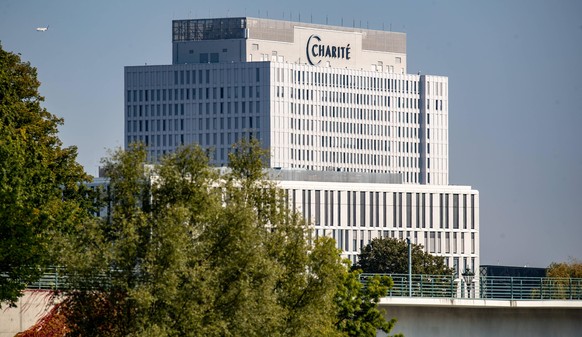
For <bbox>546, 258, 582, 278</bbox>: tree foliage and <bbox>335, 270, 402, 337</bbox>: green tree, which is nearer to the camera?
<bbox>335, 270, 402, 337</bbox>: green tree

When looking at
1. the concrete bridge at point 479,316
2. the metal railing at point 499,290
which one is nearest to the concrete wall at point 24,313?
the metal railing at point 499,290

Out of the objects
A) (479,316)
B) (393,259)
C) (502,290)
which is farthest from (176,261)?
(393,259)

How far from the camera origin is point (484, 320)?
8669 centimetres

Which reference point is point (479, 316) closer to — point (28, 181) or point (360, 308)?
point (360, 308)

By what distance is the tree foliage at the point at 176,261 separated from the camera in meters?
55.4

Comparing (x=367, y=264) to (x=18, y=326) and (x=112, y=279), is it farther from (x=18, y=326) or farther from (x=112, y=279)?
(x=112, y=279)

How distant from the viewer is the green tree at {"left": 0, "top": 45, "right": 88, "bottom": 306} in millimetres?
75062

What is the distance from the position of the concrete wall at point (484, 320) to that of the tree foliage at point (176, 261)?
2401cm

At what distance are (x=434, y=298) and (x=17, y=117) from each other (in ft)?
78.2

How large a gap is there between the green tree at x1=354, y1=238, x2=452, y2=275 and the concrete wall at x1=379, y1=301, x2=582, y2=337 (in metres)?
51.7

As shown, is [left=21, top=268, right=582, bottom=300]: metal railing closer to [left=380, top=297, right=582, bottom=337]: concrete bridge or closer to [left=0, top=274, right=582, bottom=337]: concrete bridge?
[left=0, top=274, right=582, bottom=337]: concrete bridge

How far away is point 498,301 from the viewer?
87000 mm

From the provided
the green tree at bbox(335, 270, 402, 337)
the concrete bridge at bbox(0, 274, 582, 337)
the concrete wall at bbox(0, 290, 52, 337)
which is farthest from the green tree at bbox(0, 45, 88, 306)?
the green tree at bbox(335, 270, 402, 337)

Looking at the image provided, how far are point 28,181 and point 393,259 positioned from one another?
6935 cm
